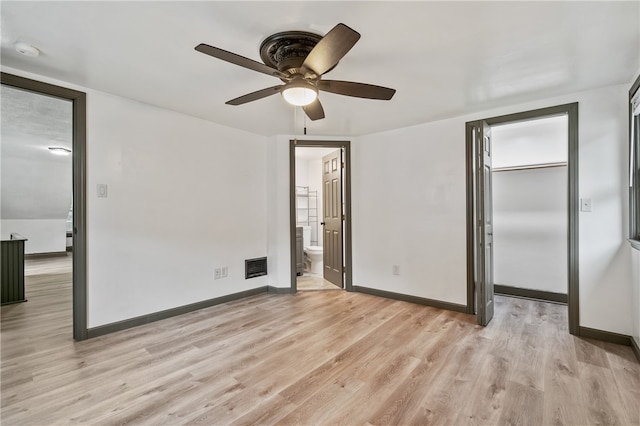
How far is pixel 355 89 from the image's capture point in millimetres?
1991

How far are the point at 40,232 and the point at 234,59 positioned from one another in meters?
9.21

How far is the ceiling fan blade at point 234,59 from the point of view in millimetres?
1555

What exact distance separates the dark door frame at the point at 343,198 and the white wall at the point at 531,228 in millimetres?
2090

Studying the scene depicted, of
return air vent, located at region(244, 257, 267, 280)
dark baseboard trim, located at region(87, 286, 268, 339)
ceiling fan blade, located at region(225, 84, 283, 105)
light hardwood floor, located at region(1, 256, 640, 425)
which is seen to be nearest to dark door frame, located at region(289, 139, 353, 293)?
return air vent, located at region(244, 257, 267, 280)

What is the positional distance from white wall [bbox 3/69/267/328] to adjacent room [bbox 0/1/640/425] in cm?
2

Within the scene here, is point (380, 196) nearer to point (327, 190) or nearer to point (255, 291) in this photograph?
point (327, 190)

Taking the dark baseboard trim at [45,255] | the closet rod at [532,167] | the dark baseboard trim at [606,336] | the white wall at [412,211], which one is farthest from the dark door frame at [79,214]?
the dark baseboard trim at [45,255]

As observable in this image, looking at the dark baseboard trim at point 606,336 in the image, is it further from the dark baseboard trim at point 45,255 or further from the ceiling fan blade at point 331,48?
the dark baseboard trim at point 45,255

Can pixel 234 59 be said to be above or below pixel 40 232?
above

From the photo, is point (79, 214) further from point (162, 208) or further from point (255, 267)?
point (255, 267)

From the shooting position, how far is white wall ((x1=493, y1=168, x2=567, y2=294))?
376cm

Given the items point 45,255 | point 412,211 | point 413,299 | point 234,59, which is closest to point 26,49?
point 234,59

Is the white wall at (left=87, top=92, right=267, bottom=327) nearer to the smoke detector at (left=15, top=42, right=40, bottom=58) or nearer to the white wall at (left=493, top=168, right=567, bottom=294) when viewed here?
the smoke detector at (left=15, top=42, right=40, bottom=58)

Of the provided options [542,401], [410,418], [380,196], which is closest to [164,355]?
[410,418]
